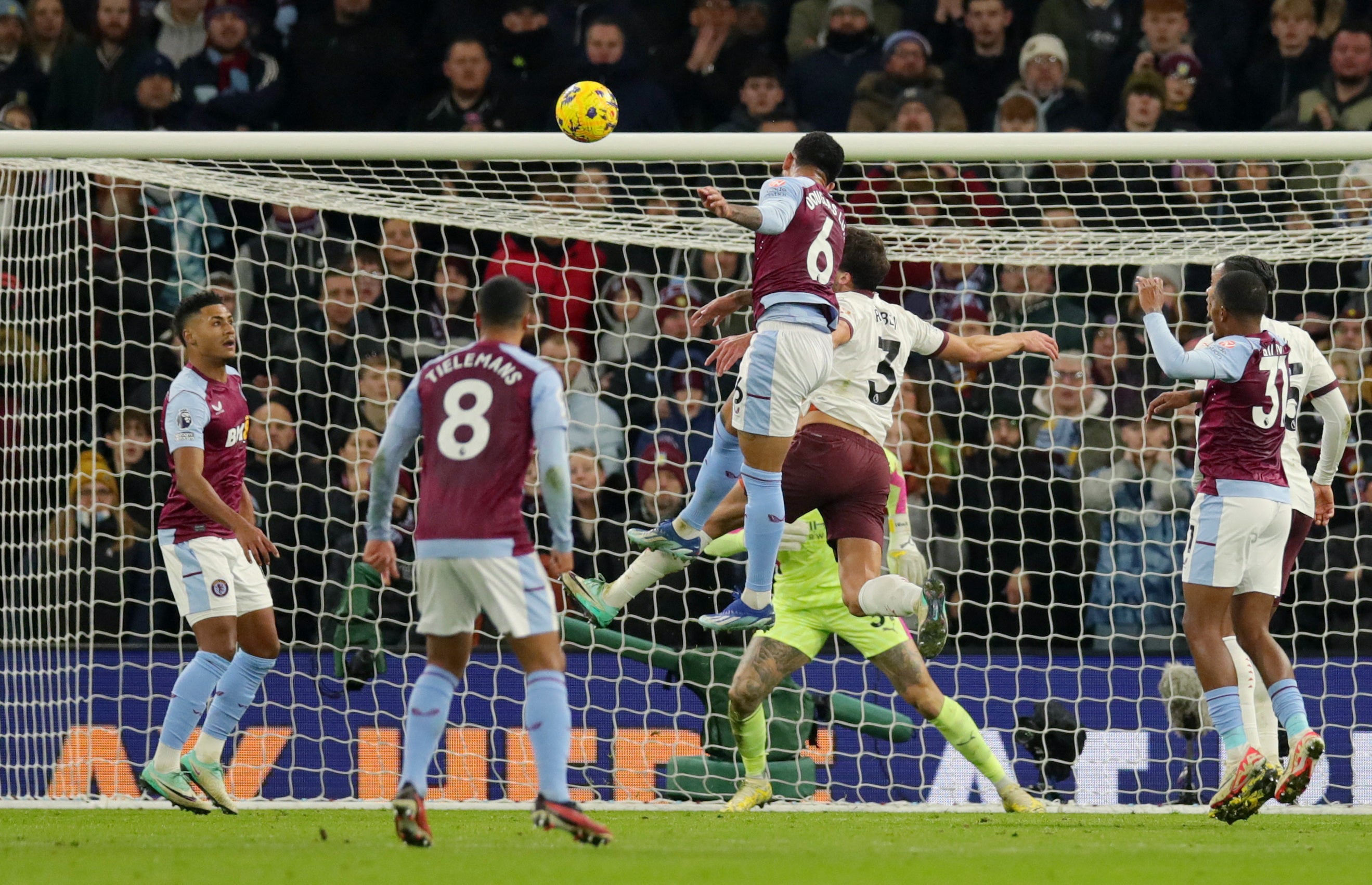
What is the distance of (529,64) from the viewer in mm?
12289

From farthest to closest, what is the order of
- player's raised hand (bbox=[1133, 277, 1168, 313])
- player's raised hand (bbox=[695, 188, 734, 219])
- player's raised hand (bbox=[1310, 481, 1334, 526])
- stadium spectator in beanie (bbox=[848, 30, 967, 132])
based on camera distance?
stadium spectator in beanie (bbox=[848, 30, 967, 132]), player's raised hand (bbox=[1310, 481, 1334, 526]), player's raised hand (bbox=[1133, 277, 1168, 313]), player's raised hand (bbox=[695, 188, 734, 219])

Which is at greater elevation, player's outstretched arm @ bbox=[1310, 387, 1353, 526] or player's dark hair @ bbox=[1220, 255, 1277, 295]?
player's dark hair @ bbox=[1220, 255, 1277, 295]

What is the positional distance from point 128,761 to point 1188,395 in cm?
570

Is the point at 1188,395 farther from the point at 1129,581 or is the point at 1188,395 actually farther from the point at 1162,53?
the point at 1162,53

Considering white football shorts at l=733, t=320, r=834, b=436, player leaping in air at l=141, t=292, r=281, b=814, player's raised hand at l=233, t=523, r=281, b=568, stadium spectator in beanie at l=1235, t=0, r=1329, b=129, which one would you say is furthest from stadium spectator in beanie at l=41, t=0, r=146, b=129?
stadium spectator in beanie at l=1235, t=0, r=1329, b=129

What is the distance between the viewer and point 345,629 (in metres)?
8.96

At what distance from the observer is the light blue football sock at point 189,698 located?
7.57 m

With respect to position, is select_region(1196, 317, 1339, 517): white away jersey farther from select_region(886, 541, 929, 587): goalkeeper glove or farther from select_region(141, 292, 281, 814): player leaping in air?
select_region(141, 292, 281, 814): player leaping in air

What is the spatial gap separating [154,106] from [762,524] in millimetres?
7191

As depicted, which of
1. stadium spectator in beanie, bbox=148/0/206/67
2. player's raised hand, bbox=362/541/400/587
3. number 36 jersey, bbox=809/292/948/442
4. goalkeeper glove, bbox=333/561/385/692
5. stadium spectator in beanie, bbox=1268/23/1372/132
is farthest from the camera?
stadium spectator in beanie, bbox=148/0/206/67

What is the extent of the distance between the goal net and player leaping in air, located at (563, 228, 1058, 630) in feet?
2.77

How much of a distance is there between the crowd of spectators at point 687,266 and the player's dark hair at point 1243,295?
3.33ft

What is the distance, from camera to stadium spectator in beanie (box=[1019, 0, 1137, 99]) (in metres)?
12.2

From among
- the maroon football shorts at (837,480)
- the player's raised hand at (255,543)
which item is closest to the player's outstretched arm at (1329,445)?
the maroon football shorts at (837,480)
